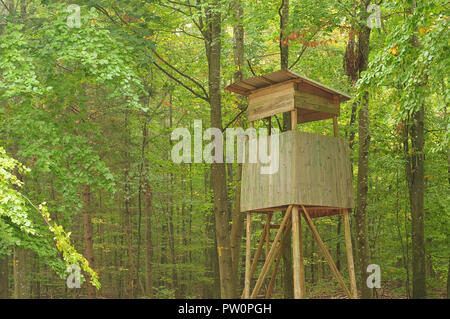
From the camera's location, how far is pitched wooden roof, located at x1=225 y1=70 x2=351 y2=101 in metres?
9.73

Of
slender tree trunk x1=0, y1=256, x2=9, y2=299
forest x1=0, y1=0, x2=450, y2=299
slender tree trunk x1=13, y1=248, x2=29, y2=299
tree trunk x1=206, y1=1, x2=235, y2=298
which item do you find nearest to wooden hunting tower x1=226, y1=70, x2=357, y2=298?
forest x1=0, y1=0, x2=450, y2=299

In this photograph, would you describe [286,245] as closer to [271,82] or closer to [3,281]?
[271,82]

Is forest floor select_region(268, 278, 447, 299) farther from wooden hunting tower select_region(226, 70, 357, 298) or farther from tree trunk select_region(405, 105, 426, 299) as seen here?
wooden hunting tower select_region(226, 70, 357, 298)

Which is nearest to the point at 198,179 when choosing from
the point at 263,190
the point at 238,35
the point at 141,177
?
the point at 141,177

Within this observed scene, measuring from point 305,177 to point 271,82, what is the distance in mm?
2169

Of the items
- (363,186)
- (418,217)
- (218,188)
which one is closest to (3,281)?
(218,188)

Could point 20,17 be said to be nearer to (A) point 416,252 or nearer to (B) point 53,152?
(B) point 53,152

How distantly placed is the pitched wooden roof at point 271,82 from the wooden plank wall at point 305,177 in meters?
1.06

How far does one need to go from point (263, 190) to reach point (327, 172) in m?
1.32

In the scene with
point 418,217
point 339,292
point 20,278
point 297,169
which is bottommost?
point 339,292

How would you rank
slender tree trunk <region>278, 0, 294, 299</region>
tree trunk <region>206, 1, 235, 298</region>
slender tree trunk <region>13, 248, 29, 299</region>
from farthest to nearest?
slender tree trunk <region>13, 248, 29, 299</region>
slender tree trunk <region>278, 0, 294, 299</region>
tree trunk <region>206, 1, 235, 298</region>

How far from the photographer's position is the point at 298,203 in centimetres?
933

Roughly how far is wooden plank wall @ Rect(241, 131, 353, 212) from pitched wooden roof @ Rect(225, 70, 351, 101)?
3.49ft

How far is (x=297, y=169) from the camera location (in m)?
9.44
